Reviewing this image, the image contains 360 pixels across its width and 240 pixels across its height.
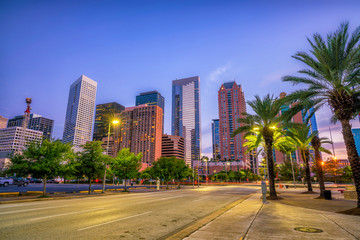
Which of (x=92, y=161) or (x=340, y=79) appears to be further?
(x=92, y=161)

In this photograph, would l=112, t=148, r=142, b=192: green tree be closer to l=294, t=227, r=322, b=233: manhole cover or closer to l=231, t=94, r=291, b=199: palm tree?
l=231, t=94, r=291, b=199: palm tree

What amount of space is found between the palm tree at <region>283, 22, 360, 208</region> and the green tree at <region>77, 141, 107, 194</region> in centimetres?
2329

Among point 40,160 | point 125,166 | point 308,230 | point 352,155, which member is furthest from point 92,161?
point 352,155

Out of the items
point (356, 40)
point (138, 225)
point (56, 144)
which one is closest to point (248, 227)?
point (138, 225)

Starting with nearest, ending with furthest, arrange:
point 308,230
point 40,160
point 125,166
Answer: point 308,230
point 40,160
point 125,166

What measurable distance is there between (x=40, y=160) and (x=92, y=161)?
6.67 metres

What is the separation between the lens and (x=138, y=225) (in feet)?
27.6

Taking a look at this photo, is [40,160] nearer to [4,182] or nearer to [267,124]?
[267,124]

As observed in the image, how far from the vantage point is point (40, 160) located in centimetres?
2083

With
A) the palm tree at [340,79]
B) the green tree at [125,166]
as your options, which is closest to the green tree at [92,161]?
the green tree at [125,166]

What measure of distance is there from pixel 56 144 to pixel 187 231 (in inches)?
788

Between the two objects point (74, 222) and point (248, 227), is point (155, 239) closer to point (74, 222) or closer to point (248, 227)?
point (248, 227)

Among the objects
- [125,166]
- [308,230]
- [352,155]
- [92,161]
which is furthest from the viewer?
[125,166]

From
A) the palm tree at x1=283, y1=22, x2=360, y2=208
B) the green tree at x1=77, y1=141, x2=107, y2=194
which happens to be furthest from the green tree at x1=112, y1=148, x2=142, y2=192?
the palm tree at x1=283, y1=22, x2=360, y2=208
